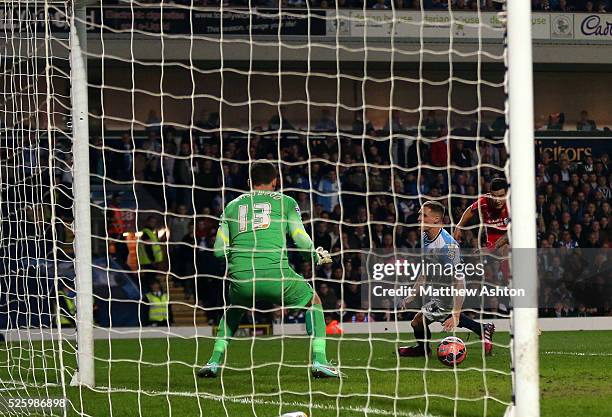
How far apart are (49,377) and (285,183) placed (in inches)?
436

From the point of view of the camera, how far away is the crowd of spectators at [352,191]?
1912 centimetres

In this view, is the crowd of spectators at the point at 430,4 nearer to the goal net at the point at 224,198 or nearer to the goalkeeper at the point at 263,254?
the goal net at the point at 224,198

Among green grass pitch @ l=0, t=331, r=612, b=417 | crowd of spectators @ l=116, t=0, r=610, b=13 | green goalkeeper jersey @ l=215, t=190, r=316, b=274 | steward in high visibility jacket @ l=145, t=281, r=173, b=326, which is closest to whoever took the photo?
green grass pitch @ l=0, t=331, r=612, b=417

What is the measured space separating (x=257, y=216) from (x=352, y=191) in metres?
11.0

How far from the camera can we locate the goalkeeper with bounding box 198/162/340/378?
9156 millimetres

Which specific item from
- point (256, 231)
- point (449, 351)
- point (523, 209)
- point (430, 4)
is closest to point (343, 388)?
point (256, 231)

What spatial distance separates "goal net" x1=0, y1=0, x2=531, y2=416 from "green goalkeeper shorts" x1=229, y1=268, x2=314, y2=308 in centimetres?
20

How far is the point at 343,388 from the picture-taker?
27.8 feet

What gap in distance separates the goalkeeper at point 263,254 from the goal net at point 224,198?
15cm

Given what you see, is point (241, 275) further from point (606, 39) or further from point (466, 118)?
point (606, 39)

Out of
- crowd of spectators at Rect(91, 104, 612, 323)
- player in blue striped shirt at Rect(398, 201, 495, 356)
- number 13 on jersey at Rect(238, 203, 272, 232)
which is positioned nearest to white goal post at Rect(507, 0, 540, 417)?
number 13 on jersey at Rect(238, 203, 272, 232)

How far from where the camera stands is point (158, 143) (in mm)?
22750

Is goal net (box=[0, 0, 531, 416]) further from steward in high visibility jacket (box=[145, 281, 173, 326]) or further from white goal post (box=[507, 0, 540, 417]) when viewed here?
white goal post (box=[507, 0, 540, 417])

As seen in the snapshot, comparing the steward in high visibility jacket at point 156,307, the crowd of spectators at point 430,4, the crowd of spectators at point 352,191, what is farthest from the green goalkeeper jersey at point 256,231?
the crowd of spectators at point 430,4
